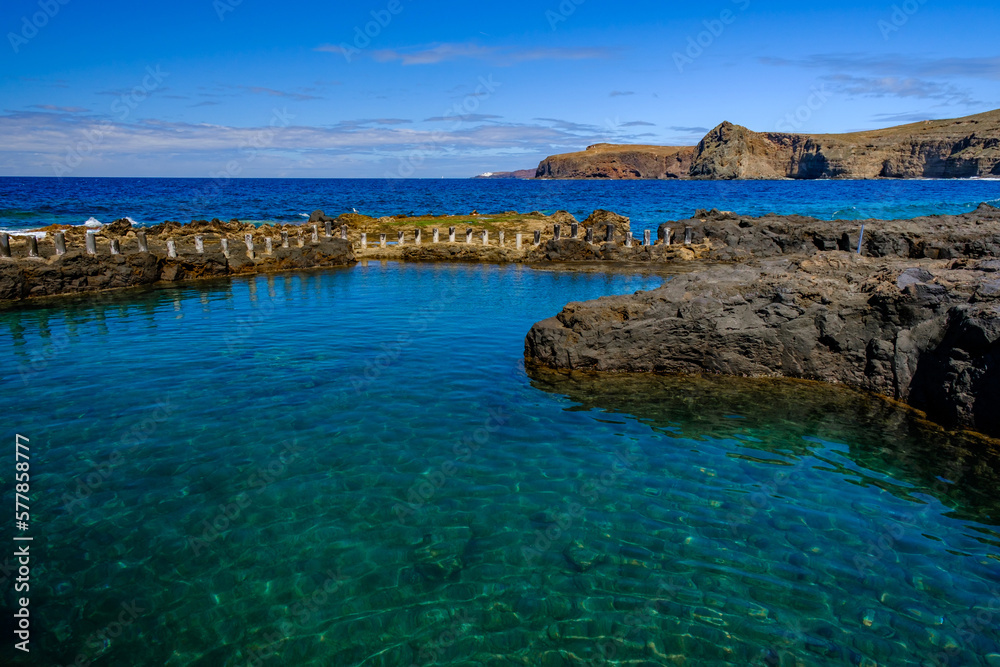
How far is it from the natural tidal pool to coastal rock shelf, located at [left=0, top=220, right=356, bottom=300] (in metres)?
10.5

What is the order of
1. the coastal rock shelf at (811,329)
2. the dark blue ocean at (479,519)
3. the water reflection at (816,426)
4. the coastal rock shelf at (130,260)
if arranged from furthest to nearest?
1. the coastal rock shelf at (130,260)
2. the coastal rock shelf at (811,329)
3. the water reflection at (816,426)
4. the dark blue ocean at (479,519)

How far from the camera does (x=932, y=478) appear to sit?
29.5ft

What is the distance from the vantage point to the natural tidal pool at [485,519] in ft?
19.4

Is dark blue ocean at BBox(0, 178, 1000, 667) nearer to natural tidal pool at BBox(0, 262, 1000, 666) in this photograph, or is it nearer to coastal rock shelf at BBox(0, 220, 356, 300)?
natural tidal pool at BBox(0, 262, 1000, 666)

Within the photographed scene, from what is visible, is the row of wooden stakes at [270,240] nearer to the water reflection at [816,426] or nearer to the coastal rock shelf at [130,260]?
the coastal rock shelf at [130,260]

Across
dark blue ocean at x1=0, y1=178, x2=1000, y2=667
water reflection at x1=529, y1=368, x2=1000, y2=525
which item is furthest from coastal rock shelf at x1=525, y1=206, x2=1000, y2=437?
dark blue ocean at x1=0, y1=178, x2=1000, y2=667

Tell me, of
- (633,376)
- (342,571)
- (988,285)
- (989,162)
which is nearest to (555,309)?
(633,376)

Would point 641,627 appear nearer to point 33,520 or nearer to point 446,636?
point 446,636

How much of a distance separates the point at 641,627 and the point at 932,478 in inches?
231

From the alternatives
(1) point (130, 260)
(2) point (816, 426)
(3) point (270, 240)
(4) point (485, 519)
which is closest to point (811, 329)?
(2) point (816, 426)

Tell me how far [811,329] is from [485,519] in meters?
9.11

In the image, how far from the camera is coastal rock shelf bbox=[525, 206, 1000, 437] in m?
11.3

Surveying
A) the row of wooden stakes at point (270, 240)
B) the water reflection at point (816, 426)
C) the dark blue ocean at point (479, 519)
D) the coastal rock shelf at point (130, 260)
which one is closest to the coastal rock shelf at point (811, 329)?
the water reflection at point (816, 426)

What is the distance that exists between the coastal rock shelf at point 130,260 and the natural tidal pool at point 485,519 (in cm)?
1052
